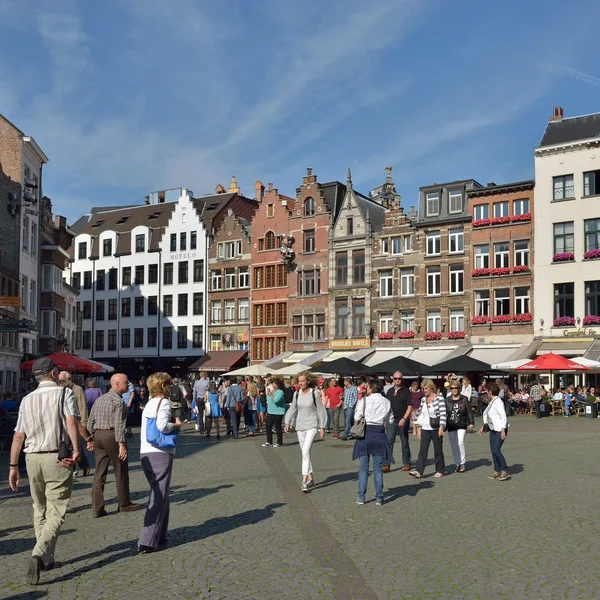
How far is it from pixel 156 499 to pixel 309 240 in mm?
47501

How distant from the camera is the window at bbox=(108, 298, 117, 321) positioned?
67750mm

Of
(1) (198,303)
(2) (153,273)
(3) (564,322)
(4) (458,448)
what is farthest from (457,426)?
(2) (153,273)

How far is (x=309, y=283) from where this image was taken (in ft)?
182

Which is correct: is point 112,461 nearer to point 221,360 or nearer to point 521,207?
point 521,207

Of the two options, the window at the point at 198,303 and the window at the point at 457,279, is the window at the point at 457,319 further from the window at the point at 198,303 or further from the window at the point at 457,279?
the window at the point at 198,303

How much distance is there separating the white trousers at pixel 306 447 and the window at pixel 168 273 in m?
51.6

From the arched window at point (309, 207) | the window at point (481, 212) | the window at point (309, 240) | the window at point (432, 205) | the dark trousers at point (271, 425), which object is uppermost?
the arched window at point (309, 207)

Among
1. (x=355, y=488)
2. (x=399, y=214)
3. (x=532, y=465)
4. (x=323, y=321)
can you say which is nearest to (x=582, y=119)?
(x=399, y=214)

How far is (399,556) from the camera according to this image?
8406 mm

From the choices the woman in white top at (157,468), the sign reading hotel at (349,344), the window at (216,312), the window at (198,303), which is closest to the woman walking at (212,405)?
the woman in white top at (157,468)

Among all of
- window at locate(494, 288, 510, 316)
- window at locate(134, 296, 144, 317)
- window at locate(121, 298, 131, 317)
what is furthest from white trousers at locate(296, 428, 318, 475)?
window at locate(121, 298, 131, 317)

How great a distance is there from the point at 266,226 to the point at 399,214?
1073 centimetres

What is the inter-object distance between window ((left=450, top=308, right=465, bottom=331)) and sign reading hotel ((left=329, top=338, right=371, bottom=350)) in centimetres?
542

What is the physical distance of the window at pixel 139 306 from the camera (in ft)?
217
